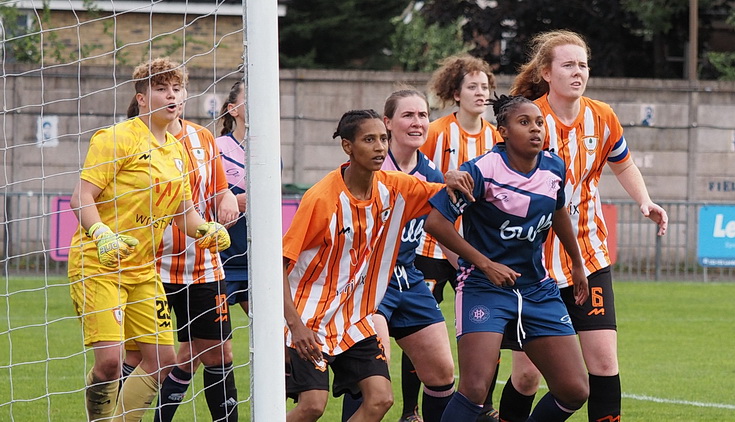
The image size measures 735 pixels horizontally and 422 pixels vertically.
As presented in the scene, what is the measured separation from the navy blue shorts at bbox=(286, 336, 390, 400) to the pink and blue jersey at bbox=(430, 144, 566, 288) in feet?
2.22

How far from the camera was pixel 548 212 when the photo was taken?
18.8 feet

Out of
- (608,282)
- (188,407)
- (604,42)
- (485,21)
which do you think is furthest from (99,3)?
(608,282)

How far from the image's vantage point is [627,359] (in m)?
10.3

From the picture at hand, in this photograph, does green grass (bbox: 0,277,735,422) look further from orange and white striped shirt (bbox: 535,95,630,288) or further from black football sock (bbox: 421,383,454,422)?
orange and white striped shirt (bbox: 535,95,630,288)

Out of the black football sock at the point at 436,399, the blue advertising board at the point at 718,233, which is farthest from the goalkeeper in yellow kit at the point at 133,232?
the blue advertising board at the point at 718,233

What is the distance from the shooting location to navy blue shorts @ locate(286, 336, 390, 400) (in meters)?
5.39

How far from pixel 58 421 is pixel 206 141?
199 centimetres

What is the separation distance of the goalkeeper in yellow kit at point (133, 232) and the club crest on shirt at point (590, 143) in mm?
2033

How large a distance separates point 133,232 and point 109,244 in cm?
72

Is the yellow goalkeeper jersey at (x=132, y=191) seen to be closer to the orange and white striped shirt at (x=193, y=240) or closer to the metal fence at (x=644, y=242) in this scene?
the orange and white striped shirt at (x=193, y=240)

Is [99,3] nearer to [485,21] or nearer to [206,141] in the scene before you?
[485,21]

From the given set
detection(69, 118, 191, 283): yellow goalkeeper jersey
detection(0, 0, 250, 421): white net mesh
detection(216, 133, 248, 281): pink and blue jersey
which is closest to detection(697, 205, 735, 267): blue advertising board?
detection(0, 0, 250, 421): white net mesh

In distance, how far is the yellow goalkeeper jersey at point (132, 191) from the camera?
5953 millimetres

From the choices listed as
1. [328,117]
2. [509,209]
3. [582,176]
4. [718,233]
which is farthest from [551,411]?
[328,117]
